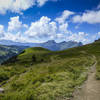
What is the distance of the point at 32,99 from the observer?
29.1 ft

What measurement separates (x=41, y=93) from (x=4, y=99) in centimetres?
381

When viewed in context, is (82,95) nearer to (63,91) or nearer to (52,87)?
(63,91)

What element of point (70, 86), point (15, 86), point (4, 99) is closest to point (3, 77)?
point (15, 86)

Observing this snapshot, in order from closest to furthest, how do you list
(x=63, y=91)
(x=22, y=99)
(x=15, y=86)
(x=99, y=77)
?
(x=22, y=99) < (x=63, y=91) < (x=15, y=86) < (x=99, y=77)

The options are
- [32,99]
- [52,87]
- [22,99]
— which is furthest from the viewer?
[52,87]

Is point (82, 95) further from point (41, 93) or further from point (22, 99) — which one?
point (22, 99)

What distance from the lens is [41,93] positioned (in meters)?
10.1

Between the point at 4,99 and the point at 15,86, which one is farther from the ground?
the point at 4,99

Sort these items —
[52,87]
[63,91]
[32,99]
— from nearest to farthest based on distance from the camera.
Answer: [32,99], [63,91], [52,87]

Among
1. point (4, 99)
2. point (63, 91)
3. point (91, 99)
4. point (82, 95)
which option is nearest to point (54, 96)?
point (63, 91)

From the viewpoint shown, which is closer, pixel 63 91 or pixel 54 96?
pixel 54 96

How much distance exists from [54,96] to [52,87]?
215 cm

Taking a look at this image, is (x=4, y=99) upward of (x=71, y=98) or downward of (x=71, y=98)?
upward

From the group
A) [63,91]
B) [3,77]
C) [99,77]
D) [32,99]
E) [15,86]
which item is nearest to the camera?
[32,99]
